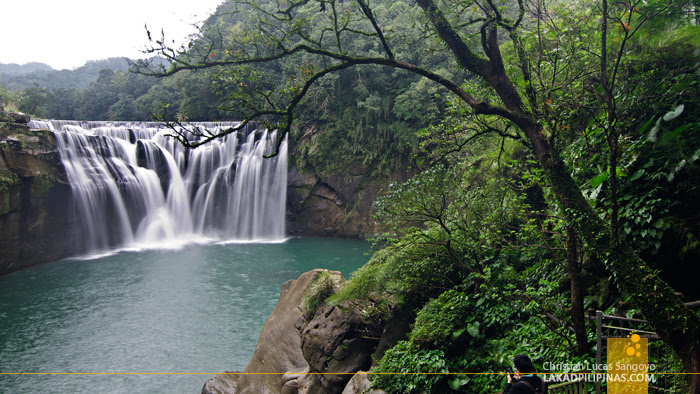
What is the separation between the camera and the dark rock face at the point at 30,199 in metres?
15.4

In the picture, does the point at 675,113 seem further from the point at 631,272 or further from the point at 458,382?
the point at 458,382

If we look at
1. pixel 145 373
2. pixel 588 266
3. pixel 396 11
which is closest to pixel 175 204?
pixel 145 373

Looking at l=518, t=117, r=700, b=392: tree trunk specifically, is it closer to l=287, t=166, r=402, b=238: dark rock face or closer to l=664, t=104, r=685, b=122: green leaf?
l=664, t=104, r=685, b=122: green leaf

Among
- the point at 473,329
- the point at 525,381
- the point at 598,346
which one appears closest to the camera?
the point at 525,381

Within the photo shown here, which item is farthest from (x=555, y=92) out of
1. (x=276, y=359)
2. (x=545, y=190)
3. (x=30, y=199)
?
(x=30, y=199)

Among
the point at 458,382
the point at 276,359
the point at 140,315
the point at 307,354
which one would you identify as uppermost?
the point at 458,382

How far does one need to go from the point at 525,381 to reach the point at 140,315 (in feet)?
36.5

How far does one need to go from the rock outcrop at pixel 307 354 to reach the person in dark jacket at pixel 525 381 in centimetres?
215

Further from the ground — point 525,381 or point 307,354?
point 525,381

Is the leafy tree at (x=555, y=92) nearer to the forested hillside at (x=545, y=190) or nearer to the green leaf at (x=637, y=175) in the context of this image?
the forested hillside at (x=545, y=190)

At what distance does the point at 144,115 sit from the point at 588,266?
3211 cm

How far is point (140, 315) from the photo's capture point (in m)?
11.3

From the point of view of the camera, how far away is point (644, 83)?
Answer: 465cm

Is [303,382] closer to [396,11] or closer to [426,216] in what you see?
[426,216]
